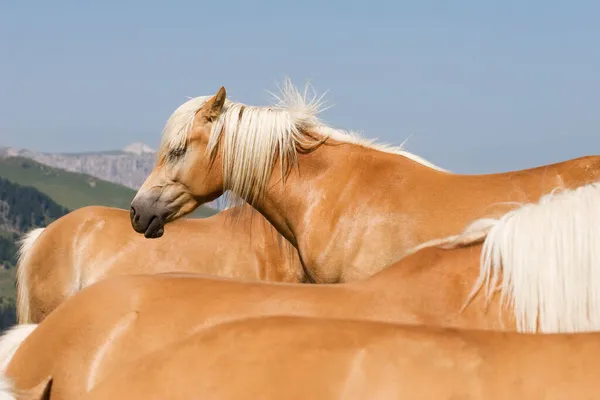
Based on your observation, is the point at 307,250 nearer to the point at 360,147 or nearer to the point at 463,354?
the point at 360,147

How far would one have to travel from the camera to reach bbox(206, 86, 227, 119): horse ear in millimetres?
7154

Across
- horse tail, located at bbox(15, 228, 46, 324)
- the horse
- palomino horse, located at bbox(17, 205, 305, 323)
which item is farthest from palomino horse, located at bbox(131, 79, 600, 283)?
the horse

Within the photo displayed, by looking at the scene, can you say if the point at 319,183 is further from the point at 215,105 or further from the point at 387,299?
the point at 387,299

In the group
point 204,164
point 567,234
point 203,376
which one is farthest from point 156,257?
point 203,376

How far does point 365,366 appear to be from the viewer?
2.28 metres

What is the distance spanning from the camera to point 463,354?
2.29m

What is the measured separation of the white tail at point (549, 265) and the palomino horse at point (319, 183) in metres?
2.38

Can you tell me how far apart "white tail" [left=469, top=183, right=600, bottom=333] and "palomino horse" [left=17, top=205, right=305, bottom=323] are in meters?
4.94

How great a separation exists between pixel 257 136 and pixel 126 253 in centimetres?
337

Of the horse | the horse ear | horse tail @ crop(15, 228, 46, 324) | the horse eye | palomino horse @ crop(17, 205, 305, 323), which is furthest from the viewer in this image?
horse tail @ crop(15, 228, 46, 324)

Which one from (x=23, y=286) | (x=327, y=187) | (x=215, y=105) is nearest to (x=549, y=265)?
(x=327, y=187)

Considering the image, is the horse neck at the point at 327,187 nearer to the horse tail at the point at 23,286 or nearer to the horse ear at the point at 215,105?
the horse ear at the point at 215,105

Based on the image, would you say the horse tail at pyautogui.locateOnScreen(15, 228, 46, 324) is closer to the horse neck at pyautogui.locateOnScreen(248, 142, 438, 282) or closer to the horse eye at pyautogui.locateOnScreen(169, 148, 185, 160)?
the horse eye at pyautogui.locateOnScreen(169, 148, 185, 160)

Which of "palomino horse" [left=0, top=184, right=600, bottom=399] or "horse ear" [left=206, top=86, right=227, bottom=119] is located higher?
"horse ear" [left=206, top=86, right=227, bottom=119]
